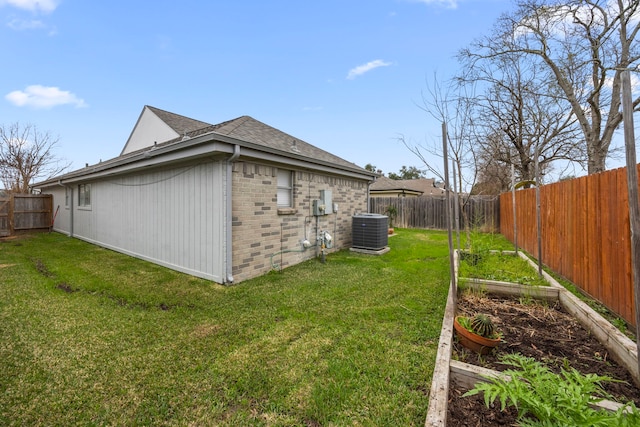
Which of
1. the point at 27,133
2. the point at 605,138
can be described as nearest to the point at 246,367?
the point at 605,138

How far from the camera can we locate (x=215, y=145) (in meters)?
4.34

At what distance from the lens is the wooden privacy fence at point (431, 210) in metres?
12.7

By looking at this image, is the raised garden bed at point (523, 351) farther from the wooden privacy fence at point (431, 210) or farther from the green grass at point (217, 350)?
the wooden privacy fence at point (431, 210)

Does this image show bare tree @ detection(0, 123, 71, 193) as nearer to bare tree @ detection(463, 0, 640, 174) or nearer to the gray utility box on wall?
the gray utility box on wall

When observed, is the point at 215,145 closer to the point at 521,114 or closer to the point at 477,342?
the point at 477,342

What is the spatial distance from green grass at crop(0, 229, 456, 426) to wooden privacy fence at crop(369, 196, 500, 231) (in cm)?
980

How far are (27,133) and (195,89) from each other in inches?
580

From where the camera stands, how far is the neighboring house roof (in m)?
4.54

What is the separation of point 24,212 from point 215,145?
13867mm

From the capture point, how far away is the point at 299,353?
2658mm

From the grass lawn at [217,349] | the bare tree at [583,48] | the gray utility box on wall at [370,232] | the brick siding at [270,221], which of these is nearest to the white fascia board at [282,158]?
the brick siding at [270,221]

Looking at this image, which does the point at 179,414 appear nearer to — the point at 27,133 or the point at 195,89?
the point at 195,89

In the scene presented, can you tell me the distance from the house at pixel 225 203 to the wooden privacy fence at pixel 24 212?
5372 mm

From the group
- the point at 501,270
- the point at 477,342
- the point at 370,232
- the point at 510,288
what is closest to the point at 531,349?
the point at 477,342
